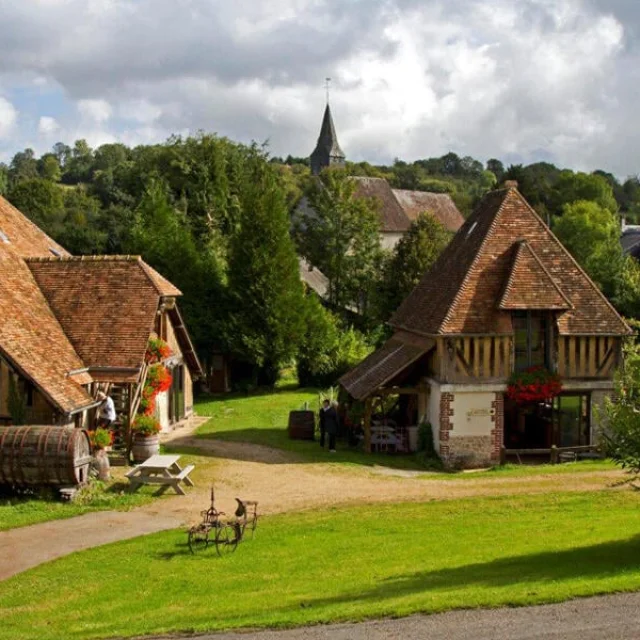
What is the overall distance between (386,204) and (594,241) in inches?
639

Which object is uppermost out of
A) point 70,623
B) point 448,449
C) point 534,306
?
point 534,306

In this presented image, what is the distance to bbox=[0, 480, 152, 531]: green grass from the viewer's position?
1830 centimetres

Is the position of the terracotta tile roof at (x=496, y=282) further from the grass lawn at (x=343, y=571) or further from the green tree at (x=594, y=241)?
the green tree at (x=594, y=241)

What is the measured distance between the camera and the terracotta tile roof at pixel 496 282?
83.2 feet

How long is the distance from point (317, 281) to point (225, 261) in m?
11.4

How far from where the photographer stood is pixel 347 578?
515 inches

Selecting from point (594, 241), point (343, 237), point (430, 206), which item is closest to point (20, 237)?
point (343, 237)

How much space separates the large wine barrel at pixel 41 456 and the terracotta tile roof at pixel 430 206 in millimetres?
53242

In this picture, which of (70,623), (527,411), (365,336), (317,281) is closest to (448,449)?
(527,411)

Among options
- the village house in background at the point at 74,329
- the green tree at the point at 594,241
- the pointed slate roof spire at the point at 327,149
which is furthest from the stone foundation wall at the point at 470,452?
the pointed slate roof spire at the point at 327,149

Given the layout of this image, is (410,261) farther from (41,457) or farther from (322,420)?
(41,457)

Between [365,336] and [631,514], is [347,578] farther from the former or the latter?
[365,336]

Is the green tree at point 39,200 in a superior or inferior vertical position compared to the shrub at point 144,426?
superior

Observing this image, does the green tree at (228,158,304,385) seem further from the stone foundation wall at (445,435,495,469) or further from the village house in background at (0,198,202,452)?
the stone foundation wall at (445,435,495,469)
